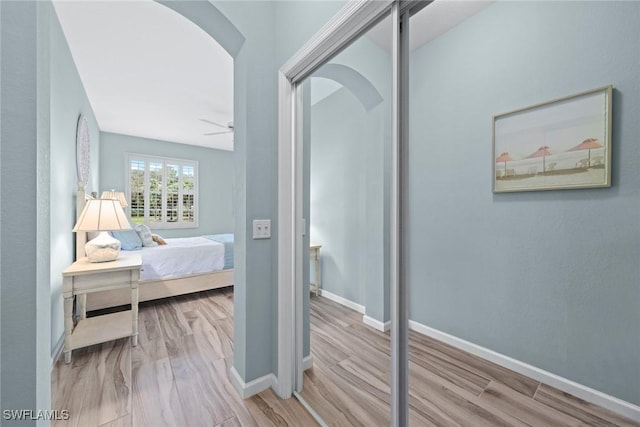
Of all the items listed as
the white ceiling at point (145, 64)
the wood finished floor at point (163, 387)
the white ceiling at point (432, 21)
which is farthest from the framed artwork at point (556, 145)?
the white ceiling at point (145, 64)

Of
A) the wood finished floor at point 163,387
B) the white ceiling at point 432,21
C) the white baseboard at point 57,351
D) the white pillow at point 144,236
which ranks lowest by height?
the wood finished floor at point 163,387

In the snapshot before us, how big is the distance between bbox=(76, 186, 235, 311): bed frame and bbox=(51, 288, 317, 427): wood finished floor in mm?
666

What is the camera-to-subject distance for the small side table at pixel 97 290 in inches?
78.2

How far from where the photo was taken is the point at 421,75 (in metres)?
1.13

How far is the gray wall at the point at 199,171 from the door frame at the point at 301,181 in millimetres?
5021

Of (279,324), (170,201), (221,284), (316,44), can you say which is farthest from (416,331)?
(170,201)

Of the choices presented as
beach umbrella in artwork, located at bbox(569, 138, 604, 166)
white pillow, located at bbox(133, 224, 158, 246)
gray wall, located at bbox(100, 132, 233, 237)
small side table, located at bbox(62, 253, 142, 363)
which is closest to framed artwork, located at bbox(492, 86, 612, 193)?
beach umbrella in artwork, located at bbox(569, 138, 604, 166)

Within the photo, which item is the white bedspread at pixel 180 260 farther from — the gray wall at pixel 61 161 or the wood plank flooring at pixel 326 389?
the wood plank flooring at pixel 326 389

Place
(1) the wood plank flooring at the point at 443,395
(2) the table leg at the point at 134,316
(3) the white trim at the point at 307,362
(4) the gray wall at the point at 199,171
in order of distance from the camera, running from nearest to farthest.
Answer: (1) the wood plank flooring at the point at 443,395, (3) the white trim at the point at 307,362, (2) the table leg at the point at 134,316, (4) the gray wall at the point at 199,171

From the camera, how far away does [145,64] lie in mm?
2719

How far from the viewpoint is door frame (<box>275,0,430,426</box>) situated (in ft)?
3.30

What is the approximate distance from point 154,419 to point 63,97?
2668 mm

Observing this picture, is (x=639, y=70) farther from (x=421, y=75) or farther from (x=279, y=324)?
(x=279, y=324)

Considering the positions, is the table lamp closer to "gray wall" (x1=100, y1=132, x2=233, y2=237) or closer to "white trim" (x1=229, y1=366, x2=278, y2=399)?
"white trim" (x1=229, y1=366, x2=278, y2=399)
